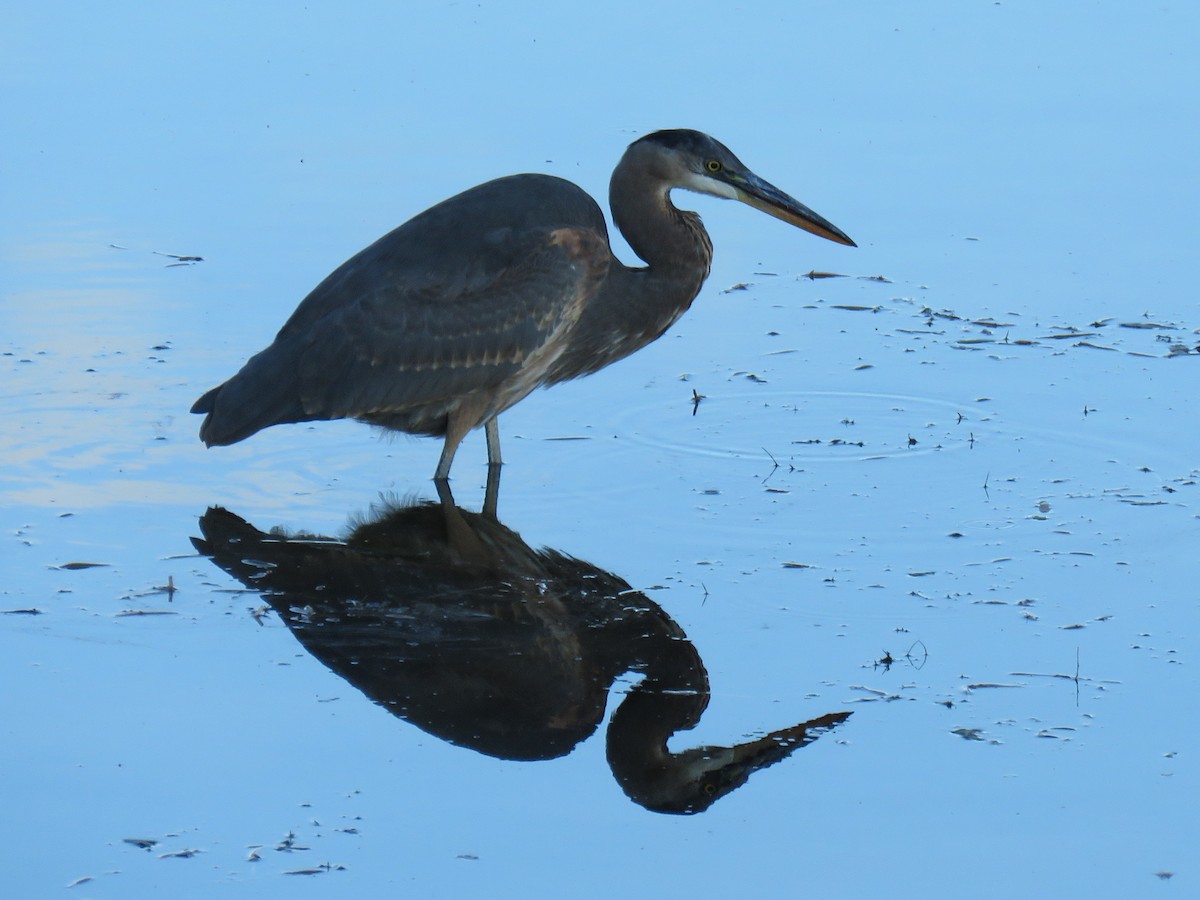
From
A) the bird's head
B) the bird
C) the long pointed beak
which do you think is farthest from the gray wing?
the long pointed beak

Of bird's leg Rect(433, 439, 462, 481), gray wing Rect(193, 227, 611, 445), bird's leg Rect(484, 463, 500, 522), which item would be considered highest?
gray wing Rect(193, 227, 611, 445)

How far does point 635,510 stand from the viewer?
7602mm

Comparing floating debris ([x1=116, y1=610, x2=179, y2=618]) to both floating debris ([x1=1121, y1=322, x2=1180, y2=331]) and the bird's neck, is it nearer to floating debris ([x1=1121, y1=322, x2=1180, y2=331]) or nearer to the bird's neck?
the bird's neck

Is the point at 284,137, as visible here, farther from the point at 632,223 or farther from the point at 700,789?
the point at 700,789

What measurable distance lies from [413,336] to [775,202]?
1828 millimetres

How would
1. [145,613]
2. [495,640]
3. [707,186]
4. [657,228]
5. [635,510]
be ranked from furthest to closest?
[707,186] < [657,228] < [635,510] < [145,613] < [495,640]

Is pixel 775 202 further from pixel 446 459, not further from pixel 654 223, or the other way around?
pixel 446 459

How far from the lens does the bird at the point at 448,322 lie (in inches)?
309

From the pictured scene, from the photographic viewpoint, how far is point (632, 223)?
845 centimetres

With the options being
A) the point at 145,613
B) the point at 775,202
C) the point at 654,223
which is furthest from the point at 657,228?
the point at 145,613

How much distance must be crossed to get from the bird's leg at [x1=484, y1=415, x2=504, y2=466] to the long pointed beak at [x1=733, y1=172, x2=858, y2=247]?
1.54 metres

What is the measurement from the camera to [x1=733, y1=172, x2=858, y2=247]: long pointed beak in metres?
8.52

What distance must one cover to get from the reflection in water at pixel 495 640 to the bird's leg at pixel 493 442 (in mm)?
509

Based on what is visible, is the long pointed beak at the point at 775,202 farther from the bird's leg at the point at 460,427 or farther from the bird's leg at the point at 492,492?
the bird's leg at the point at 492,492
